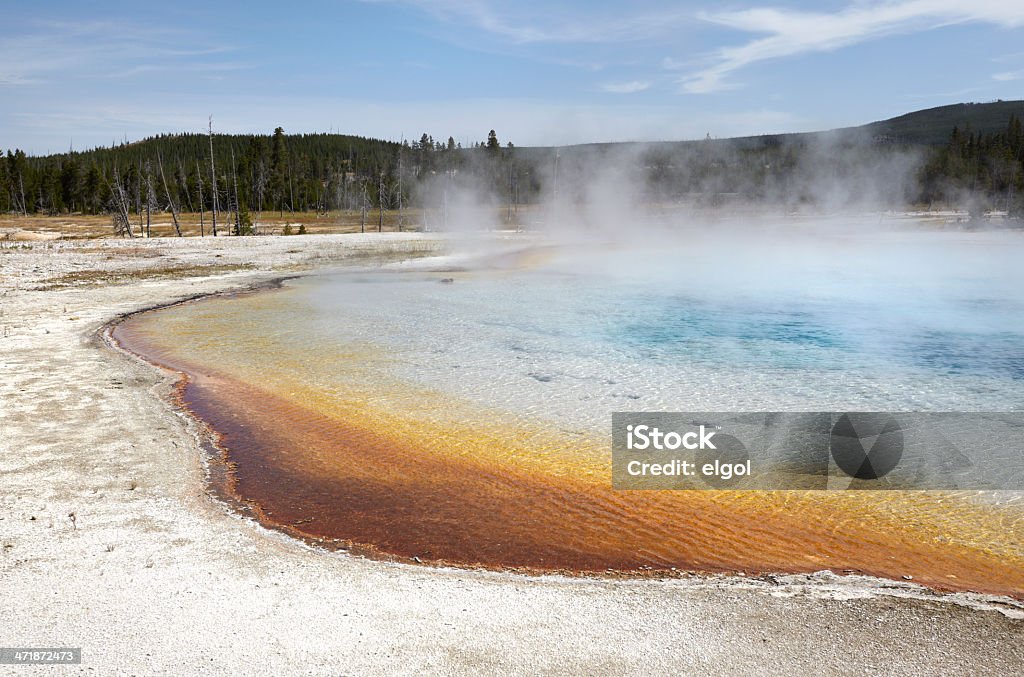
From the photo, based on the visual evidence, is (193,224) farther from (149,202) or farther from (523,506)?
(523,506)

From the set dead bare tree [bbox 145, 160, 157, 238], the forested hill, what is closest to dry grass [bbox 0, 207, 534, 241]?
dead bare tree [bbox 145, 160, 157, 238]

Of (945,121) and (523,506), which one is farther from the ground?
(945,121)

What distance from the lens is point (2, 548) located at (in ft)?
13.4

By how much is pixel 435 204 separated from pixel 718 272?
44501mm

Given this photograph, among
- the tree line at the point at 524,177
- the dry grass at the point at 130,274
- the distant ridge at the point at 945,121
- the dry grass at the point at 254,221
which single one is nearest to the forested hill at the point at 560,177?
the tree line at the point at 524,177

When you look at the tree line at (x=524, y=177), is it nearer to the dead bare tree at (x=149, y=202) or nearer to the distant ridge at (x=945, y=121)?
the dead bare tree at (x=149, y=202)

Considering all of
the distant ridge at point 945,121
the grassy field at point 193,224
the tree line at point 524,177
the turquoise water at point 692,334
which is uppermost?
the distant ridge at point 945,121

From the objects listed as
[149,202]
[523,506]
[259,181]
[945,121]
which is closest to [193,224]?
[149,202]

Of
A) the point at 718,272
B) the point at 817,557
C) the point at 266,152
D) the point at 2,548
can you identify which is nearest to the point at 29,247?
the point at 718,272

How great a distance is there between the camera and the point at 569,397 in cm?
780

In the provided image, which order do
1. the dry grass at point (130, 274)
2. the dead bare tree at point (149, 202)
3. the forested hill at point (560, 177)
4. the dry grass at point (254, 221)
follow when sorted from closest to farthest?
the dry grass at point (130, 274)
the dead bare tree at point (149, 202)
the dry grass at point (254, 221)
the forested hill at point (560, 177)

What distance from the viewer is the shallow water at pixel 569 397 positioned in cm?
463

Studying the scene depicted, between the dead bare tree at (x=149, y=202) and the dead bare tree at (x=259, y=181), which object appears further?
the dead bare tree at (x=259, y=181)

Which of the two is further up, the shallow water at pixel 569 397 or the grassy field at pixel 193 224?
the grassy field at pixel 193 224
